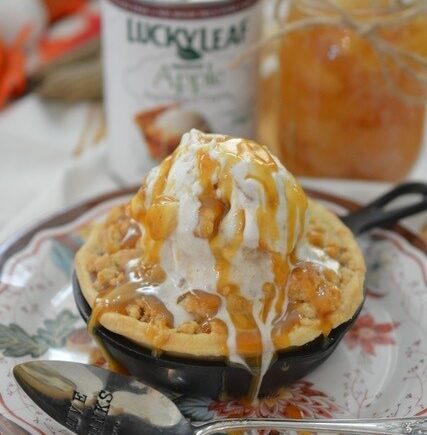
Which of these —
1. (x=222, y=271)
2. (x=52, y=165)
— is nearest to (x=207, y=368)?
(x=222, y=271)

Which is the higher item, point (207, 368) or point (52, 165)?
point (207, 368)

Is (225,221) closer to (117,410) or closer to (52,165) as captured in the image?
(117,410)

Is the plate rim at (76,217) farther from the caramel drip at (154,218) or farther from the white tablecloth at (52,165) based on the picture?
the caramel drip at (154,218)

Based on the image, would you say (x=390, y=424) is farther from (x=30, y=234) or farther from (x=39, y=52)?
(x=39, y=52)

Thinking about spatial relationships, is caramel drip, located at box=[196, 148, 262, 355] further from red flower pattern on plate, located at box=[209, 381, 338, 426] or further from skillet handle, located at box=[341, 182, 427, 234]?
skillet handle, located at box=[341, 182, 427, 234]

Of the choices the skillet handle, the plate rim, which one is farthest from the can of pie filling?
the skillet handle

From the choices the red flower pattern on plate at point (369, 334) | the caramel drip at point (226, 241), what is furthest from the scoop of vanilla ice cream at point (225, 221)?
the red flower pattern on plate at point (369, 334)

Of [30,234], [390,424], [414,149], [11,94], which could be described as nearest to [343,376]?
[390,424]
